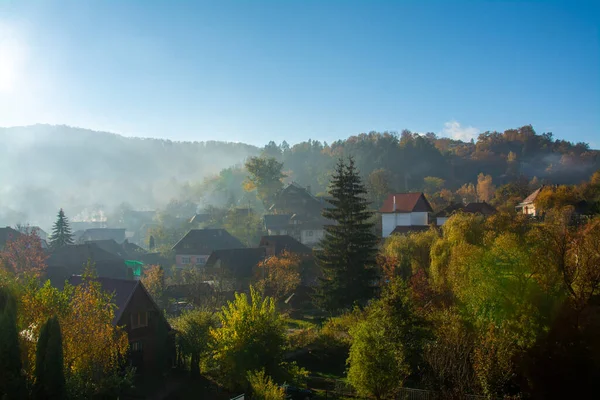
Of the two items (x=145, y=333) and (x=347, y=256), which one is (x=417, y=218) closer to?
(x=347, y=256)

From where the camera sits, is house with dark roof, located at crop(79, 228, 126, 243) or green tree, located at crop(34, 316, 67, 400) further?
house with dark roof, located at crop(79, 228, 126, 243)

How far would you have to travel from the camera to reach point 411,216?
59.3 metres

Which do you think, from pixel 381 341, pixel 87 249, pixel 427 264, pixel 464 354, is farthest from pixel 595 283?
pixel 87 249

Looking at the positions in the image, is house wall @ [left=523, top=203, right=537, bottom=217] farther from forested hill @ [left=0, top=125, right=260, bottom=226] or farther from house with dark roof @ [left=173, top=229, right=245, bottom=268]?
forested hill @ [left=0, top=125, right=260, bottom=226]

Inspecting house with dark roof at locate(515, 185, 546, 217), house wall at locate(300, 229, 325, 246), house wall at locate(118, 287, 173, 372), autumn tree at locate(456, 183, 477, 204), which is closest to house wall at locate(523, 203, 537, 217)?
house with dark roof at locate(515, 185, 546, 217)

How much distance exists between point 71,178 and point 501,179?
14899 cm

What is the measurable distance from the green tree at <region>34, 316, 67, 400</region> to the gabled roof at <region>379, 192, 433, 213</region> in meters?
49.2

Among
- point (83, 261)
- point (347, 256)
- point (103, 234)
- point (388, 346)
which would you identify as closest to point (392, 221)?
point (347, 256)

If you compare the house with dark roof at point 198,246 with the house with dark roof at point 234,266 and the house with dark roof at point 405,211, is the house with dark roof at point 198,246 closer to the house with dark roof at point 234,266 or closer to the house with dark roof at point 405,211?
the house with dark roof at point 234,266

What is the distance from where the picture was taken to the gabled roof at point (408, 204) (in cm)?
5938

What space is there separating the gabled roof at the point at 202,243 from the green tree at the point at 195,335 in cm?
4048

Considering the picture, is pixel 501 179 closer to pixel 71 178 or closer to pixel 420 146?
pixel 420 146

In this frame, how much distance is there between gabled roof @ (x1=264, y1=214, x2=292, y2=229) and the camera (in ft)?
252

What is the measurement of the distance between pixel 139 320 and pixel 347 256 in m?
15.4
